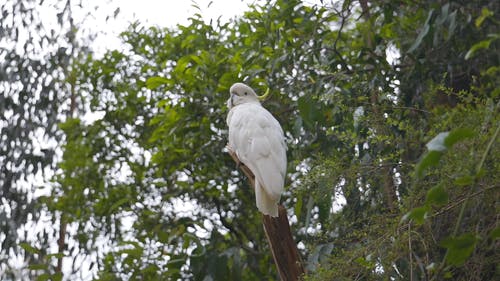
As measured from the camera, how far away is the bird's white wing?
92.4 inches

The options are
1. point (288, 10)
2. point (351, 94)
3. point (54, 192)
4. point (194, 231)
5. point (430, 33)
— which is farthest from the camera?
point (54, 192)

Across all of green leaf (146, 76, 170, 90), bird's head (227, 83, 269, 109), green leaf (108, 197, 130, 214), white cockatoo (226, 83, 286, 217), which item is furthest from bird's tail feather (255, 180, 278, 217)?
green leaf (108, 197, 130, 214)

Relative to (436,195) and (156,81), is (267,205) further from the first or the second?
(436,195)

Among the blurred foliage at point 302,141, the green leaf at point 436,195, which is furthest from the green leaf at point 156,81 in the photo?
the green leaf at point 436,195

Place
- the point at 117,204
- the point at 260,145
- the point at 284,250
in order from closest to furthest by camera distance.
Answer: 1. the point at 284,250
2. the point at 260,145
3. the point at 117,204

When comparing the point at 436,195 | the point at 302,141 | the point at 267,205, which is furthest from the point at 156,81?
the point at 436,195

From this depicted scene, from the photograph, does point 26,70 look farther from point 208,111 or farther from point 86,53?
point 208,111

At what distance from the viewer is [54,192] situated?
150 inches

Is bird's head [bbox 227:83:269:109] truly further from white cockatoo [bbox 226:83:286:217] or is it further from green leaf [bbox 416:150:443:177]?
green leaf [bbox 416:150:443:177]

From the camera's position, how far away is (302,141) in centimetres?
286

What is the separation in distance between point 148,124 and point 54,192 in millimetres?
614

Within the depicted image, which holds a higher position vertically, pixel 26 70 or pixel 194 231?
pixel 26 70

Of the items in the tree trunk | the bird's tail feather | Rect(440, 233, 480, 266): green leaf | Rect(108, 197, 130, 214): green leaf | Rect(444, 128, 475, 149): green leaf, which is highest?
Rect(108, 197, 130, 214): green leaf

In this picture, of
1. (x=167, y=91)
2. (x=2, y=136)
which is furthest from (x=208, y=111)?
(x=2, y=136)
